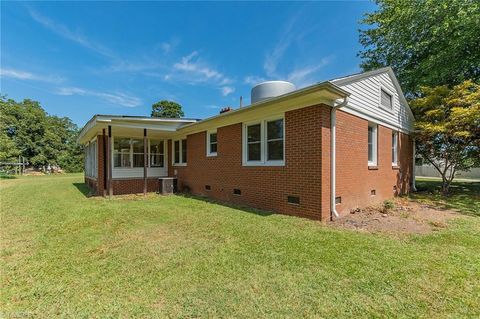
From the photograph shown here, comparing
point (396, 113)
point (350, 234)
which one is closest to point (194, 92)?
point (396, 113)

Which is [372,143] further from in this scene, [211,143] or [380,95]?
[211,143]

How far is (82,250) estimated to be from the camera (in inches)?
158

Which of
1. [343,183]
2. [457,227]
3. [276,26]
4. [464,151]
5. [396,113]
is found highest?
[276,26]

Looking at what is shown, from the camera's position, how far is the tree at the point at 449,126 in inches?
368

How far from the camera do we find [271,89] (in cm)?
909

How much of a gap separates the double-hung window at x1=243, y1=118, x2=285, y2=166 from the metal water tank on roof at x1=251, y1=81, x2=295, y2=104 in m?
2.05

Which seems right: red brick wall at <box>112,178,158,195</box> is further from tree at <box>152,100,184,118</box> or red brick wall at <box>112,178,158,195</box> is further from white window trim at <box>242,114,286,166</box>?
tree at <box>152,100,184,118</box>

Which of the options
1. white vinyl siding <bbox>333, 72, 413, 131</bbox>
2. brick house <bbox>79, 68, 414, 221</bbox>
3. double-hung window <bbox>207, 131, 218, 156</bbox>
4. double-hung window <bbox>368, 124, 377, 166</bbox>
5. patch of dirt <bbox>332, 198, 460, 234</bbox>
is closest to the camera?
patch of dirt <bbox>332, 198, 460, 234</bbox>

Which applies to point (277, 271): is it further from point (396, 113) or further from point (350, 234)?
point (396, 113)

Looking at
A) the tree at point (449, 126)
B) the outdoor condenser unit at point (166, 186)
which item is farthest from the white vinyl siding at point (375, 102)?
the outdoor condenser unit at point (166, 186)

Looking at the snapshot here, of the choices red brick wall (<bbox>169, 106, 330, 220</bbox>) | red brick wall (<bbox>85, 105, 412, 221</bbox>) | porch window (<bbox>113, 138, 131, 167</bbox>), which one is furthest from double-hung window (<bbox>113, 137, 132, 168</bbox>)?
red brick wall (<bbox>169, 106, 330, 220</bbox>)

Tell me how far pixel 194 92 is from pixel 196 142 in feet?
48.0

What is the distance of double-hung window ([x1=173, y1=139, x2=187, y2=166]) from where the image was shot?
11.8 meters

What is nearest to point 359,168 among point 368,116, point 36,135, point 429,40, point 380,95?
point 368,116
